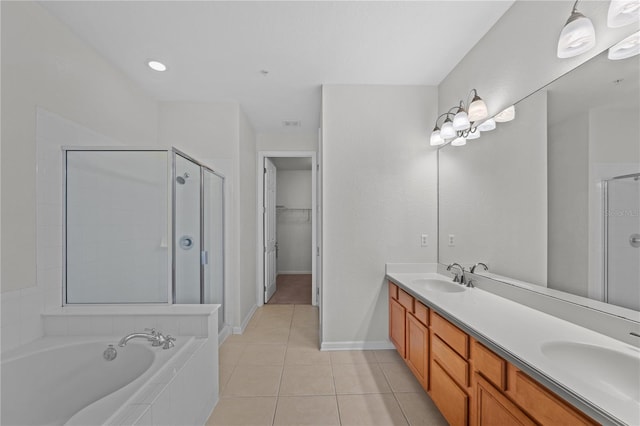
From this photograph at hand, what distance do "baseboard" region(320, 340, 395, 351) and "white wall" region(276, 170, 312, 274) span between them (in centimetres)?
367

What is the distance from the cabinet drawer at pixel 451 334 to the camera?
4.64ft

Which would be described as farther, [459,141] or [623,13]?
[459,141]

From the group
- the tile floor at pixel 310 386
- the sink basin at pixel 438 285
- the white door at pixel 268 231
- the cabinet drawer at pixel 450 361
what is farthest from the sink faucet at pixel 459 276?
the white door at pixel 268 231

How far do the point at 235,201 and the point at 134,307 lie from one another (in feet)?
5.14

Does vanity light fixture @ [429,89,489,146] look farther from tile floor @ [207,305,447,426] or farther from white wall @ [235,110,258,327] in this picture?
white wall @ [235,110,258,327]

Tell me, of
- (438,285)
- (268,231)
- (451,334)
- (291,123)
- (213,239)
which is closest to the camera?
(451,334)

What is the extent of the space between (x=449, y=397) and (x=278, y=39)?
8.58 ft

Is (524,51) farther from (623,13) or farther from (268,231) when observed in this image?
(268,231)

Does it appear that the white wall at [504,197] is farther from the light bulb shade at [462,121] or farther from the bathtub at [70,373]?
the bathtub at [70,373]

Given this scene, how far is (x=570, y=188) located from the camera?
4.48 feet

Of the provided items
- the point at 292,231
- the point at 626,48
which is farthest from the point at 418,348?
the point at 292,231

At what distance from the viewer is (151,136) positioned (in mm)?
3023

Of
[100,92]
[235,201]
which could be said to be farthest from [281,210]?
[100,92]

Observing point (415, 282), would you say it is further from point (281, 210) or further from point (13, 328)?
point (281, 210)
